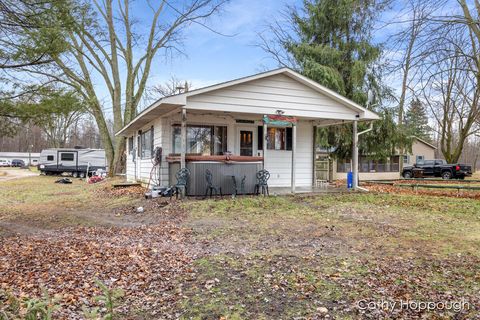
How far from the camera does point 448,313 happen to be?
10.2 ft

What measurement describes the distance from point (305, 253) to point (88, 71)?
24077mm

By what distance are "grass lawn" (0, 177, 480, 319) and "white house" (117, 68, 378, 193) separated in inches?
63.9

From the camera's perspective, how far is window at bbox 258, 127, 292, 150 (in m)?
12.8

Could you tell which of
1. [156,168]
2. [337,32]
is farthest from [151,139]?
[337,32]

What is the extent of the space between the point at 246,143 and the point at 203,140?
1.61 m

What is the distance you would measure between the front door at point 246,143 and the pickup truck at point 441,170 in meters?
18.1

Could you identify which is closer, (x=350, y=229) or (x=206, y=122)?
(x=350, y=229)

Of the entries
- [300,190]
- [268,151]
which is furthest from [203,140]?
[300,190]

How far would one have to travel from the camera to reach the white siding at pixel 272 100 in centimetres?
1011

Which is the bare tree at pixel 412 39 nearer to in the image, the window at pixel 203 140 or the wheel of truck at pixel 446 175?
the window at pixel 203 140

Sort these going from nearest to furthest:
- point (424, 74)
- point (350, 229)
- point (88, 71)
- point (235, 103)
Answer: point (350, 229), point (424, 74), point (235, 103), point (88, 71)

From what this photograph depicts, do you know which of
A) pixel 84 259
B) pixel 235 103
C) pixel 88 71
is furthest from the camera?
pixel 88 71

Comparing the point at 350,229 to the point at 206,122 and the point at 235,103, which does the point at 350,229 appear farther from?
the point at 206,122

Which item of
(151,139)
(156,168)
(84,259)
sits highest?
(151,139)
